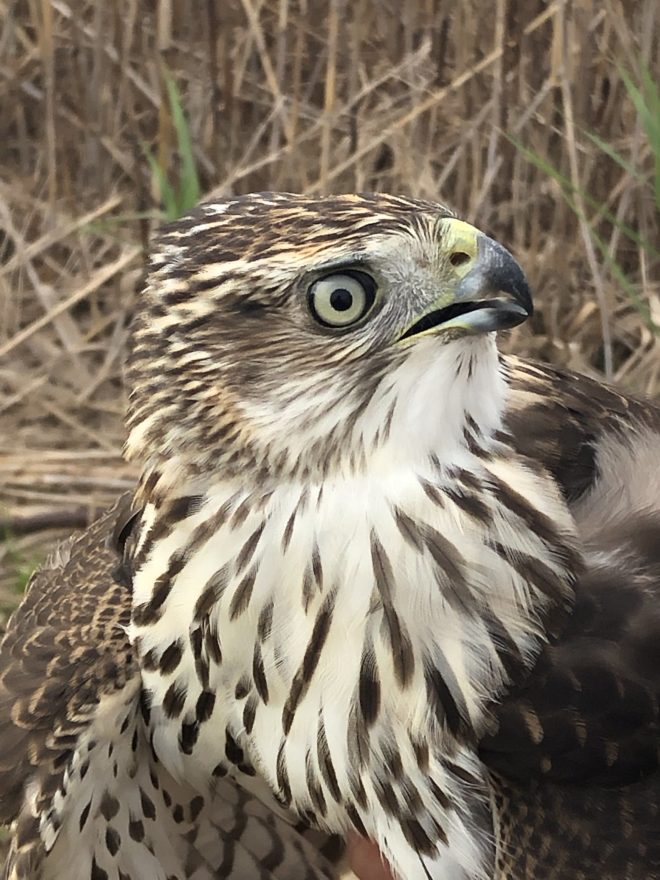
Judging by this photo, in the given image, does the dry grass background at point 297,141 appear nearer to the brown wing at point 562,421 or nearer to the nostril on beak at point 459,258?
the brown wing at point 562,421

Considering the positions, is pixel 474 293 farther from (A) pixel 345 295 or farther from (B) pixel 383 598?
(B) pixel 383 598

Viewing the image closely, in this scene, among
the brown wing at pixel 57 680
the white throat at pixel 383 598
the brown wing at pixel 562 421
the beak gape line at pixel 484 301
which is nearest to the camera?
the beak gape line at pixel 484 301

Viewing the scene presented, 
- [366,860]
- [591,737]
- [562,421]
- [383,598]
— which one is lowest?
[366,860]

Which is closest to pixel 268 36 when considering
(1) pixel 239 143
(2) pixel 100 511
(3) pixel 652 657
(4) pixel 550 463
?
(1) pixel 239 143

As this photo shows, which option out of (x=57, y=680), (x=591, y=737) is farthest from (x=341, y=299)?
(x=57, y=680)

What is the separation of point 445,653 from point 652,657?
0.28 m

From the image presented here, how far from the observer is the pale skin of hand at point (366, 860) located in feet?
6.82

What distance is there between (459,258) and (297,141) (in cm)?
214

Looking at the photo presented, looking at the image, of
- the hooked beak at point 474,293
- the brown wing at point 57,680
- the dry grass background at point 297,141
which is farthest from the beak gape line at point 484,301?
the dry grass background at point 297,141

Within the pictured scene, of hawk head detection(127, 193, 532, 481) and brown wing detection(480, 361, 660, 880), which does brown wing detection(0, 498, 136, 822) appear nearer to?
hawk head detection(127, 193, 532, 481)

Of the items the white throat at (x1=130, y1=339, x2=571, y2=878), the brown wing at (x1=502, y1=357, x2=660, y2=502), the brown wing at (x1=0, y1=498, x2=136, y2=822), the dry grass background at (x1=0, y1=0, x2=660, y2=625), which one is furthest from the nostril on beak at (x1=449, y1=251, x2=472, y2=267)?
the dry grass background at (x1=0, y1=0, x2=660, y2=625)

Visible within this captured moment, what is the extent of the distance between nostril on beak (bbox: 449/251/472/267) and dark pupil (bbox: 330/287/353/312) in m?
0.13

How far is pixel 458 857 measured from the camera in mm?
1726

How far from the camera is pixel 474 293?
142cm
